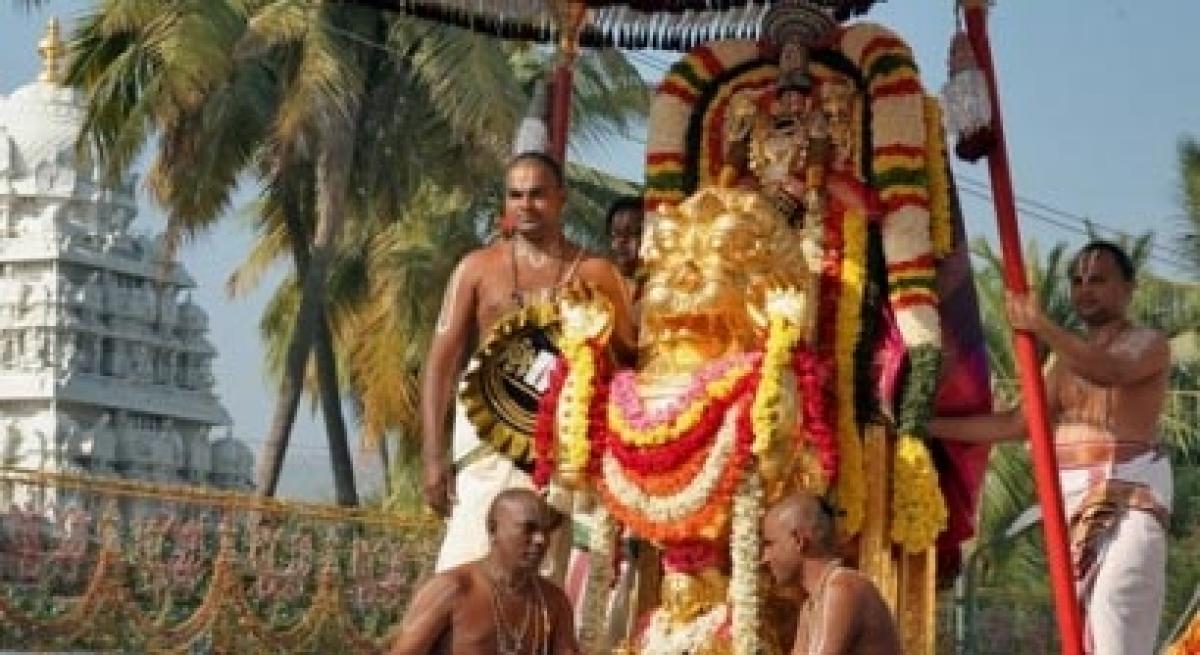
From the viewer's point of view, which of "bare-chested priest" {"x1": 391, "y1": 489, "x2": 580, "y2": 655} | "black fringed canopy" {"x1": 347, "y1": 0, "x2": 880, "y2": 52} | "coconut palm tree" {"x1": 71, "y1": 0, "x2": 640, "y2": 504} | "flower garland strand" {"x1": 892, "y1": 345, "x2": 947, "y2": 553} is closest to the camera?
"bare-chested priest" {"x1": 391, "y1": 489, "x2": 580, "y2": 655}

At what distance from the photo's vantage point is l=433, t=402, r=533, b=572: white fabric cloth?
717 centimetres

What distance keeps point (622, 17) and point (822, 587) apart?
2.85 meters

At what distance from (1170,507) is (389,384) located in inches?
811

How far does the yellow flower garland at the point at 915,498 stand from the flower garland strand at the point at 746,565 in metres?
0.60

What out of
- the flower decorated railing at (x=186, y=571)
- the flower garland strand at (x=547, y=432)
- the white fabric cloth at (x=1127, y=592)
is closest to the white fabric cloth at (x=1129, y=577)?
the white fabric cloth at (x=1127, y=592)

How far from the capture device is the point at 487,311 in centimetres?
736

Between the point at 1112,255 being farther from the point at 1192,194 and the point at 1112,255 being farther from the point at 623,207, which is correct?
the point at 1192,194

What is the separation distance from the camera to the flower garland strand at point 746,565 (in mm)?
6762

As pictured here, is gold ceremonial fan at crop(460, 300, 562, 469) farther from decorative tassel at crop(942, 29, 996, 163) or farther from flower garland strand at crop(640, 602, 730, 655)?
decorative tassel at crop(942, 29, 996, 163)

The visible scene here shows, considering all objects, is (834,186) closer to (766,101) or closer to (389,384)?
(766,101)

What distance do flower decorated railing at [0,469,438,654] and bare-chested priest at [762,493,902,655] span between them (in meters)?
9.64

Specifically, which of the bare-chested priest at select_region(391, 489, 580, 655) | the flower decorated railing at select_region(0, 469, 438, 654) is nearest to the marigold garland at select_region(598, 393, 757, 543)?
the bare-chested priest at select_region(391, 489, 580, 655)

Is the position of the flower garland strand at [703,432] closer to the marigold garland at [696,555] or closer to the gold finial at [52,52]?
the marigold garland at [696,555]

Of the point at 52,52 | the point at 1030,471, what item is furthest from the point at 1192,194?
the point at 52,52
